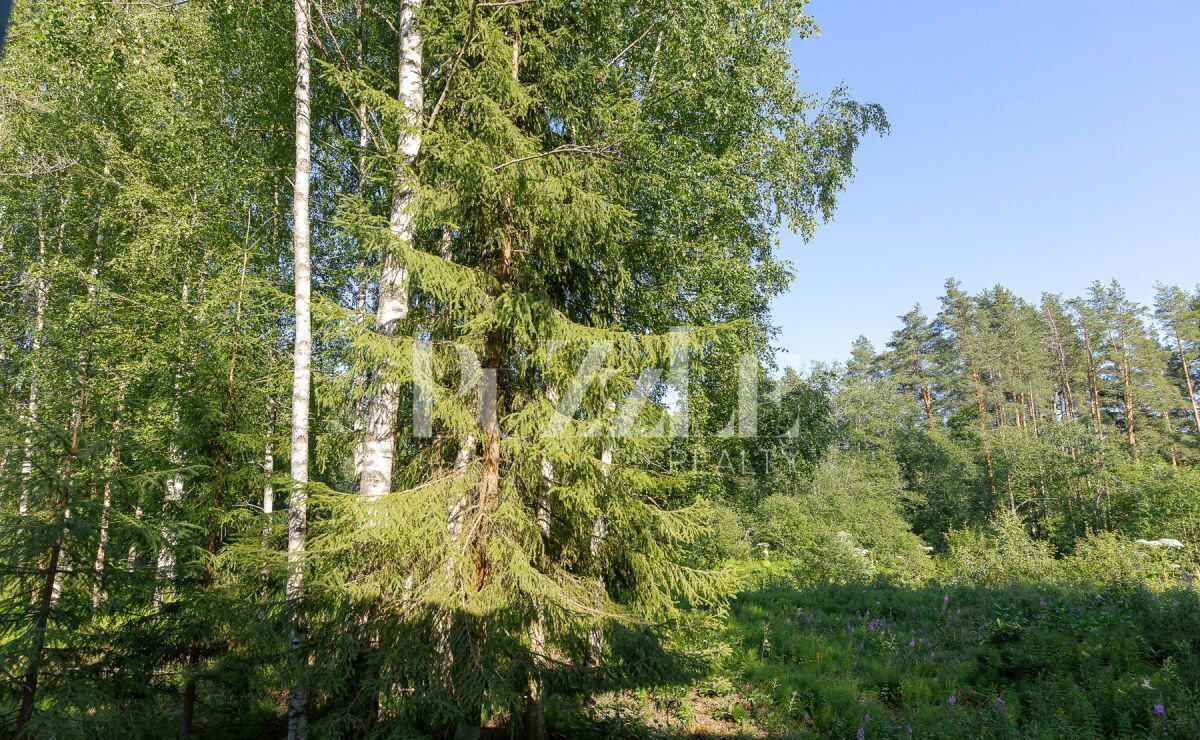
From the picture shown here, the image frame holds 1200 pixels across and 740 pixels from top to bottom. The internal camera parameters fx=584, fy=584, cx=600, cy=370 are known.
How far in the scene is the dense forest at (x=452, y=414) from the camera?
13.2ft

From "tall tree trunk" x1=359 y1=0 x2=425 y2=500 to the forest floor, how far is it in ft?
9.96

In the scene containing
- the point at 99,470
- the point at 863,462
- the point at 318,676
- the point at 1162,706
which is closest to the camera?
the point at 318,676

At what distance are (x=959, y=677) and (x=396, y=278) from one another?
23.1 feet

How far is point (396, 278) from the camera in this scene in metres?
5.00

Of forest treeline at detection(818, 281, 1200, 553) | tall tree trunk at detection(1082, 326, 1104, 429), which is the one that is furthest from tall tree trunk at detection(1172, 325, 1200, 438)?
tall tree trunk at detection(1082, 326, 1104, 429)

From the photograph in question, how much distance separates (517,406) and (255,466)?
98.5 inches

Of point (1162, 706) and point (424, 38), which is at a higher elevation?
point (424, 38)

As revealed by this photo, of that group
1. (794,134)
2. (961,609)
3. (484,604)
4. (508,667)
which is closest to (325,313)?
(484,604)

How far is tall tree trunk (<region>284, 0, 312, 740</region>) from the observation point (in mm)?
4234

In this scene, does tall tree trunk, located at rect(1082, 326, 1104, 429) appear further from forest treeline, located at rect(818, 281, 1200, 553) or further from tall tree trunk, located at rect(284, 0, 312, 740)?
tall tree trunk, located at rect(284, 0, 312, 740)

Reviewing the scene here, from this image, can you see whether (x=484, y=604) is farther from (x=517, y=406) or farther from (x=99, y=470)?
(x=99, y=470)

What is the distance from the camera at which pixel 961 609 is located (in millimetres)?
8469

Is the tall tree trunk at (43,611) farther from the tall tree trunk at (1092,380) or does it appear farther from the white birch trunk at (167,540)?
the tall tree trunk at (1092,380)

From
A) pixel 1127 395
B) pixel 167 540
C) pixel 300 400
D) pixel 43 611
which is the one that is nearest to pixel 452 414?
pixel 300 400
